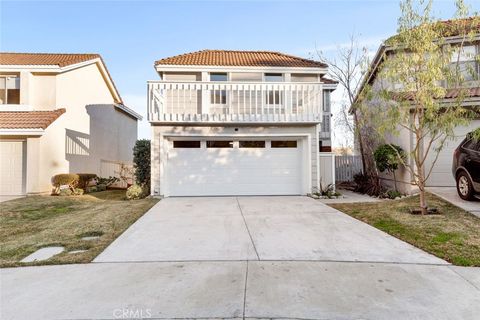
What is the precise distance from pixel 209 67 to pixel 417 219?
9346 millimetres

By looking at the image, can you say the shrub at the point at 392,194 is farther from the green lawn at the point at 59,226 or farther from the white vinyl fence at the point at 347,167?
the green lawn at the point at 59,226

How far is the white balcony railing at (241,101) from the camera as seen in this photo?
10.1 m

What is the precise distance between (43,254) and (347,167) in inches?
524

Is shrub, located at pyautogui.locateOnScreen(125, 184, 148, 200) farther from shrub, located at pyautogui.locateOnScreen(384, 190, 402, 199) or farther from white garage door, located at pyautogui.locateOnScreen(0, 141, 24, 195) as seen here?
shrub, located at pyautogui.locateOnScreen(384, 190, 402, 199)

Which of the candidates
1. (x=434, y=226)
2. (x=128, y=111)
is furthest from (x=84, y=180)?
(x=434, y=226)

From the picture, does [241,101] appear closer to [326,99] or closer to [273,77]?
[273,77]

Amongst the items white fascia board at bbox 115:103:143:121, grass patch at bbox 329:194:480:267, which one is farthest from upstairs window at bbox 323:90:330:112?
white fascia board at bbox 115:103:143:121

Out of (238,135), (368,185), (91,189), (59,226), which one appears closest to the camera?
(59,226)

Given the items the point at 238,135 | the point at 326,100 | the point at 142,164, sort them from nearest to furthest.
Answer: the point at 238,135 < the point at 142,164 < the point at 326,100

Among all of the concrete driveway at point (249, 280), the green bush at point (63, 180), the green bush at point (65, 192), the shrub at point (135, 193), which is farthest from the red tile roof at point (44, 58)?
the concrete driveway at point (249, 280)

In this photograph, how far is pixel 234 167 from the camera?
1055cm

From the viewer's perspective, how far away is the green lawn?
15.3 feet

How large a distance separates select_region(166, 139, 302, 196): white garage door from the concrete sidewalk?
628cm

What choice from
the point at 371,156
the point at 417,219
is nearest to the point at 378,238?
the point at 417,219
